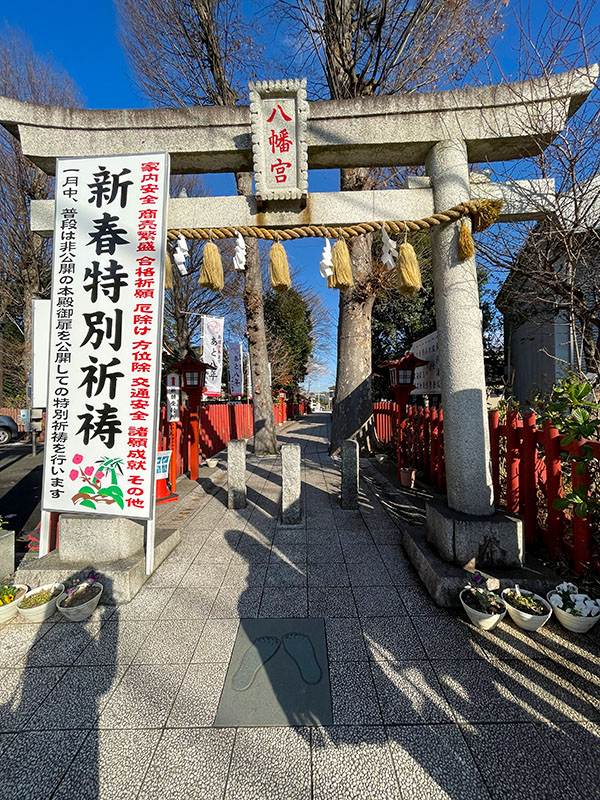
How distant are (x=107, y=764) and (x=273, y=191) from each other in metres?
4.79

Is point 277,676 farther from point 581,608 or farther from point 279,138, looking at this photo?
point 279,138

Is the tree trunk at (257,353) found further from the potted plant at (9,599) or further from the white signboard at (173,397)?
the potted plant at (9,599)

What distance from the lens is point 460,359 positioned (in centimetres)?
362

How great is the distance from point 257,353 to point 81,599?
8.35 m

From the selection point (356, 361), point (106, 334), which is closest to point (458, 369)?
point (106, 334)

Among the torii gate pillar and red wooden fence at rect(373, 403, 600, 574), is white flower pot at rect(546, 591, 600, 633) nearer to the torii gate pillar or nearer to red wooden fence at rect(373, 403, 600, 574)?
red wooden fence at rect(373, 403, 600, 574)

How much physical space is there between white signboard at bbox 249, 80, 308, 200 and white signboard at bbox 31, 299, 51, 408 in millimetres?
3005

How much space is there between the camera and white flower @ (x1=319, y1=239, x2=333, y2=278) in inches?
157

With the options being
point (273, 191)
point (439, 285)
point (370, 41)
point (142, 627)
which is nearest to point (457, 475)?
point (439, 285)

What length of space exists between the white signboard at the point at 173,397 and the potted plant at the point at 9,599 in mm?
4321

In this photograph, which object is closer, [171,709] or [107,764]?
[107,764]

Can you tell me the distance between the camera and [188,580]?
366 centimetres

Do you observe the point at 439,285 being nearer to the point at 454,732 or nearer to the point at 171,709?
the point at 454,732

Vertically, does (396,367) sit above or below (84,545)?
above
